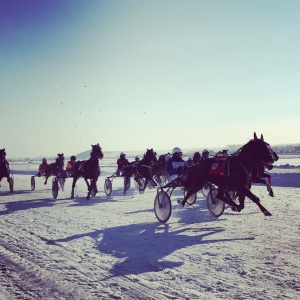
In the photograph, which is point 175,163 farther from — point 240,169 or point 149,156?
point 149,156

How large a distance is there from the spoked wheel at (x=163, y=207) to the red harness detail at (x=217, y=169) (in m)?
1.38

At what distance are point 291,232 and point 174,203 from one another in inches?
246

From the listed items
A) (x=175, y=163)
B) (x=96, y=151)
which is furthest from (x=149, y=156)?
(x=175, y=163)

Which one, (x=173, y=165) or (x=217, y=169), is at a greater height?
(x=173, y=165)

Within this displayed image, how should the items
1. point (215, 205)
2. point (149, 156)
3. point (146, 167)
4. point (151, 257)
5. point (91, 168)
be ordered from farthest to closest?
point (149, 156) < point (146, 167) < point (91, 168) < point (215, 205) < point (151, 257)

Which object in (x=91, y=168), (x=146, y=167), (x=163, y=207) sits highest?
(x=91, y=168)

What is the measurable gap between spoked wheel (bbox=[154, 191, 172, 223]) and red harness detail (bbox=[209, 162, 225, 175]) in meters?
1.38

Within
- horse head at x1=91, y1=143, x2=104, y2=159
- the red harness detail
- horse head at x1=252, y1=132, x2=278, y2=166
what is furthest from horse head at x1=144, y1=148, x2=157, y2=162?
horse head at x1=252, y1=132, x2=278, y2=166

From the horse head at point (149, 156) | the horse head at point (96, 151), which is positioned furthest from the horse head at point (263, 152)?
the horse head at point (96, 151)

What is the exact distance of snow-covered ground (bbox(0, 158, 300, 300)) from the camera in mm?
3926

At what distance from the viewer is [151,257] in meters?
5.28

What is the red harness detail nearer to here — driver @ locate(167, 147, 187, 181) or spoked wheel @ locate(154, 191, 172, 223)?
spoked wheel @ locate(154, 191, 172, 223)

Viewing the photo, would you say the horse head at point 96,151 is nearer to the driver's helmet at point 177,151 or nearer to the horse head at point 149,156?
the horse head at point 149,156

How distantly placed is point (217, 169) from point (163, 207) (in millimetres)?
1829
